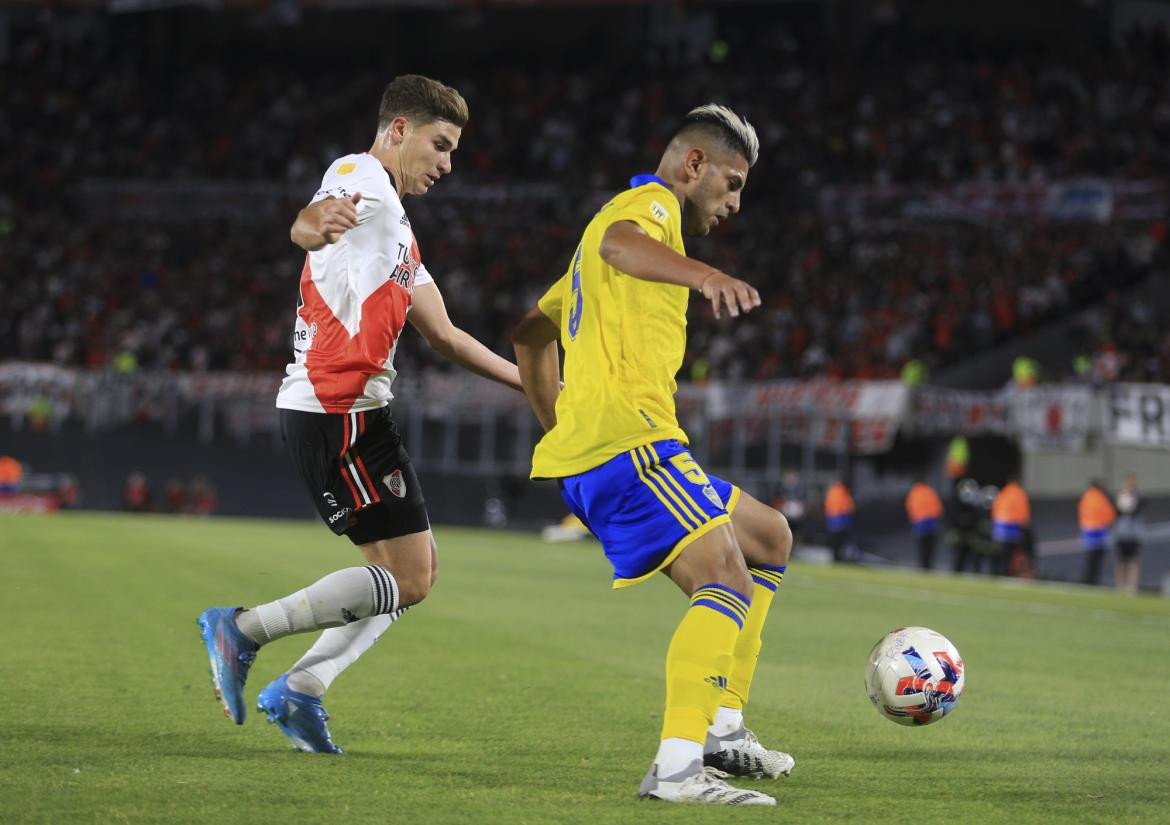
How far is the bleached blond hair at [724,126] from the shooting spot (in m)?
5.09

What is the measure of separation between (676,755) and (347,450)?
5.57 ft

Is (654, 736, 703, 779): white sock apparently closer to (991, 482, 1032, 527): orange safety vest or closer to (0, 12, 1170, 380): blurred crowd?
(991, 482, 1032, 527): orange safety vest

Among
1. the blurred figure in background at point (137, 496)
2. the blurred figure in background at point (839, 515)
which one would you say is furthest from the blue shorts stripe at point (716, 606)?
the blurred figure in background at point (137, 496)

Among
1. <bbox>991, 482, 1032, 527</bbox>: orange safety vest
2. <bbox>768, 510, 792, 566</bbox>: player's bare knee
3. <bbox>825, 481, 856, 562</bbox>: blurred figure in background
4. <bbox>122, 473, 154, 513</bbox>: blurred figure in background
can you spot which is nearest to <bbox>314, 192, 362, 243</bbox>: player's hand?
<bbox>768, 510, 792, 566</bbox>: player's bare knee

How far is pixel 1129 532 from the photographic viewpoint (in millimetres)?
22141

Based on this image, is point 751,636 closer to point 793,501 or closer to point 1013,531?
point 1013,531

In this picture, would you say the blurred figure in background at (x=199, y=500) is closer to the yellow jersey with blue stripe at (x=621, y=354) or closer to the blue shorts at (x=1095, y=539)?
the blue shorts at (x=1095, y=539)

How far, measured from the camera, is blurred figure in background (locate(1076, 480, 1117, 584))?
874 inches

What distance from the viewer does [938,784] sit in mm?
5277

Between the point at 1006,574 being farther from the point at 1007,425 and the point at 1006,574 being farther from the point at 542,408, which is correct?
the point at 542,408

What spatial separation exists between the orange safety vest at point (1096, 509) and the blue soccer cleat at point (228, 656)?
18.7 metres

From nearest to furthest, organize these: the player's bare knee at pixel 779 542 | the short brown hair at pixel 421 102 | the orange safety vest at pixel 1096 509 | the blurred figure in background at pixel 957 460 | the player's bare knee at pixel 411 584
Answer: the player's bare knee at pixel 779 542 < the player's bare knee at pixel 411 584 < the short brown hair at pixel 421 102 < the orange safety vest at pixel 1096 509 < the blurred figure in background at pixel 957 460

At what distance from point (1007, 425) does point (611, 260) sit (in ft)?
70.2

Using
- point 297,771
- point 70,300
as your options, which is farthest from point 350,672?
point 70,300
